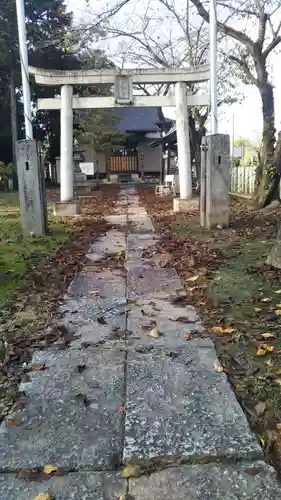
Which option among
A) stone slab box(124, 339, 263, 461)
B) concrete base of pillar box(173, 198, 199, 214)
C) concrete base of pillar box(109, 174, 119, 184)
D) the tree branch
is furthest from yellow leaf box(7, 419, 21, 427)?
concrete base of pillar box(109, 174, 119, 184)

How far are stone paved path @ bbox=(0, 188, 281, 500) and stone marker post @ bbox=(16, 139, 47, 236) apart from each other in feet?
17.2

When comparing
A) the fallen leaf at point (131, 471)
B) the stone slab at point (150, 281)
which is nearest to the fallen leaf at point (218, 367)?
the fallen leaf at point (131, 471)

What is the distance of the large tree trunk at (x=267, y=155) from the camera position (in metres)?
12.6

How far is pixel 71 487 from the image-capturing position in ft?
6.61

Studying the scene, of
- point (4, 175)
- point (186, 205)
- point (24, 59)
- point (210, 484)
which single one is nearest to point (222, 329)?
point (210, 484)

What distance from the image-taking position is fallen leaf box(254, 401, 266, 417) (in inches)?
102

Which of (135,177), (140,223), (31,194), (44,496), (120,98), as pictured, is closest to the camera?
(44,496)

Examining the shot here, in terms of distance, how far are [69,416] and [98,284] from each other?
2.87 m

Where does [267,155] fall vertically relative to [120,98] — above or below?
below

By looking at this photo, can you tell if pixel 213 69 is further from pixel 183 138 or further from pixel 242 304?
pixel 242 304

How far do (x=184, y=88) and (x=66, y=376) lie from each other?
36.5ft

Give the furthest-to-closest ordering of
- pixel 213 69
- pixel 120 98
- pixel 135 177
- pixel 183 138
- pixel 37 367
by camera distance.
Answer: pixel 135 177, pixel 183 138, pixel 120 98, pixel 213 69, pixel 37 367

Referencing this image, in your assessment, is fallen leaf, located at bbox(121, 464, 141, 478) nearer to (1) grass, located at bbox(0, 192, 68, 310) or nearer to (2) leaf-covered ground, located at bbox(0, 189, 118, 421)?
(2) leaf-covered ground, located at bbox(0, 189, 118, 421)

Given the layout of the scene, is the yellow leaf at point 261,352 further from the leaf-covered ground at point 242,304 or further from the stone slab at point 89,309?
the stone slab at point 89,309
